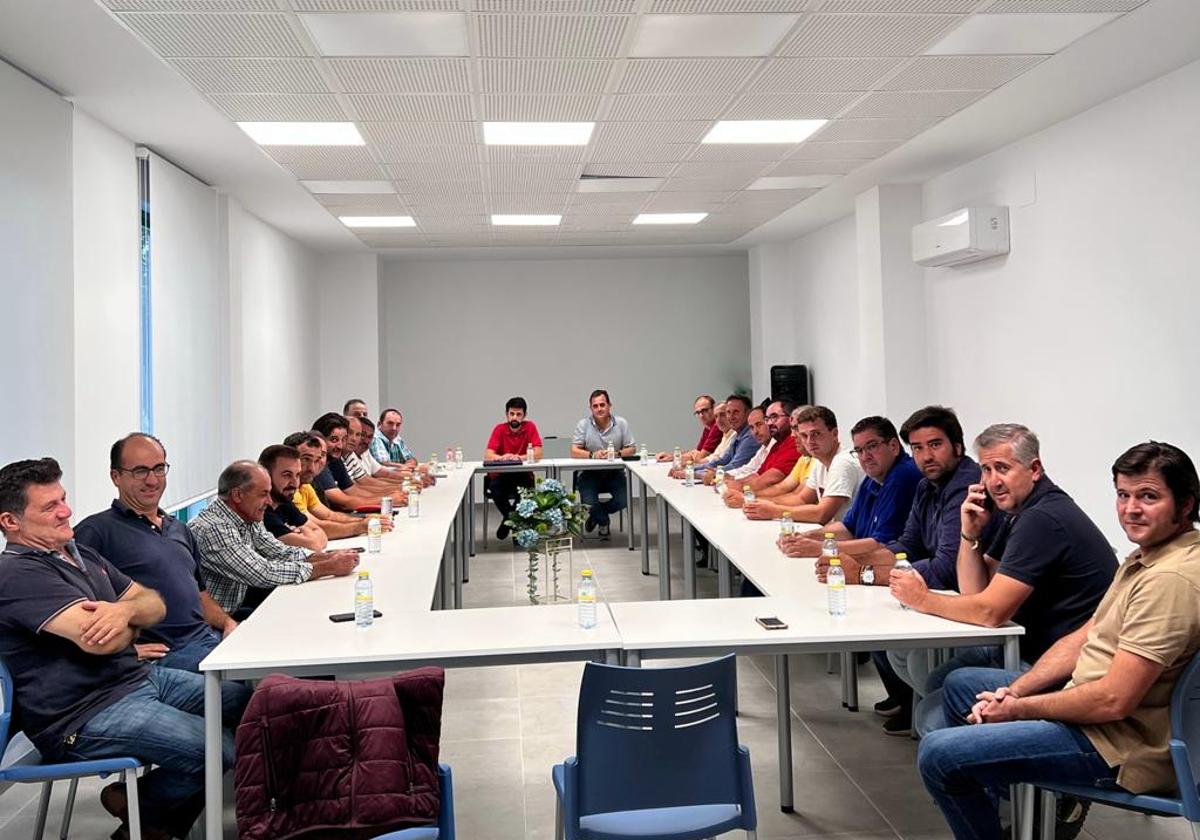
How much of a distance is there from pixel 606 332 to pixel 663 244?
1544 millimetres

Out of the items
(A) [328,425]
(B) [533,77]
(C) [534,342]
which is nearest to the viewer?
(B) [533,77]

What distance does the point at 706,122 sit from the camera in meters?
5.70

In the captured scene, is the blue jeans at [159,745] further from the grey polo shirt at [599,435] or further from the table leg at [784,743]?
the grey polo shirt at [599,435]

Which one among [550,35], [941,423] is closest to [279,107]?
[550,35]

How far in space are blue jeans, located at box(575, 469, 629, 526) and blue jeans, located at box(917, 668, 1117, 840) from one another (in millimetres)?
6788

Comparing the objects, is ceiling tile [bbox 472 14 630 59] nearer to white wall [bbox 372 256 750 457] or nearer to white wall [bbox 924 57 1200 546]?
white wall [bbox 924 57 1200 546]

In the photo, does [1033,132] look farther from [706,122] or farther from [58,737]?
[58,737]

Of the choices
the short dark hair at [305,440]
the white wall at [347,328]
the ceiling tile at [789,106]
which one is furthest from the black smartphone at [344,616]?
the white wall at [347,328]

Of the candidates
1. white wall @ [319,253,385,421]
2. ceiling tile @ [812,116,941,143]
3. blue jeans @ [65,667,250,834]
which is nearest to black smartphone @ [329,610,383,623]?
blue jeans @ [65,667,250,834]

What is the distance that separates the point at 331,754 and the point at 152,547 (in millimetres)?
1534

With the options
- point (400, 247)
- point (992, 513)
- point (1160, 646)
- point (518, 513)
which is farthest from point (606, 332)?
point (1160, 646)

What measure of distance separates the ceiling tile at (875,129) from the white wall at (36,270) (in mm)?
4001

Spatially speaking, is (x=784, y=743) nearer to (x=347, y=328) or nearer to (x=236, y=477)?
(x=236, y=477)

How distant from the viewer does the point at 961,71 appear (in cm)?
492
